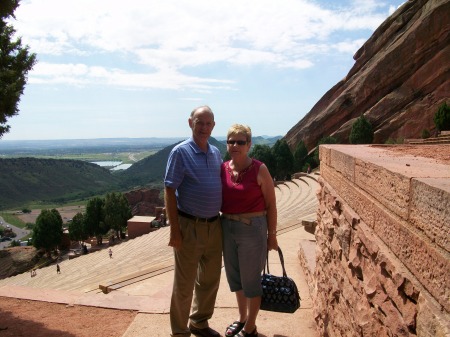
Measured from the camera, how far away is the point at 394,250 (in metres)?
1.89

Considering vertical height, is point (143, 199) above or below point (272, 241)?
below

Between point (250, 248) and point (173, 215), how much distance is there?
0.75 meters

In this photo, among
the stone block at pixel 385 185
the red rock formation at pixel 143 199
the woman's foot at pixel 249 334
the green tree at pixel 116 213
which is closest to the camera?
the stone block at pixel 385 185

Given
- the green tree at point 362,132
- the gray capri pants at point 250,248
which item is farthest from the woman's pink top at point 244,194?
the green tree at point 362,132

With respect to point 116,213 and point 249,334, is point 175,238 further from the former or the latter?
point 116,213

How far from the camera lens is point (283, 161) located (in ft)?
133

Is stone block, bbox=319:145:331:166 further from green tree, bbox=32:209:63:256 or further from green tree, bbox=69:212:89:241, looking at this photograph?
green tree, bbox=69:212:89:241

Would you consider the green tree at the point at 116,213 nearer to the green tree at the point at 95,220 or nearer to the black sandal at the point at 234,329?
the green tree at the point at 95,220

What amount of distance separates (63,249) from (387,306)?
139 feet

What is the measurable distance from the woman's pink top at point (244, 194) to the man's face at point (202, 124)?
49cm

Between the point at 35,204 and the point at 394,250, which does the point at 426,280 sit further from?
the point at 35,204

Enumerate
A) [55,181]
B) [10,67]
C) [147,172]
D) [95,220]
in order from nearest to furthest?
[10,67] < [95,220] < [55,181] < [147,172]

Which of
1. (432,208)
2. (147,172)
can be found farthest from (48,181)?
(432,208)

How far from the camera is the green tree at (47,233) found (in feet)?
114
